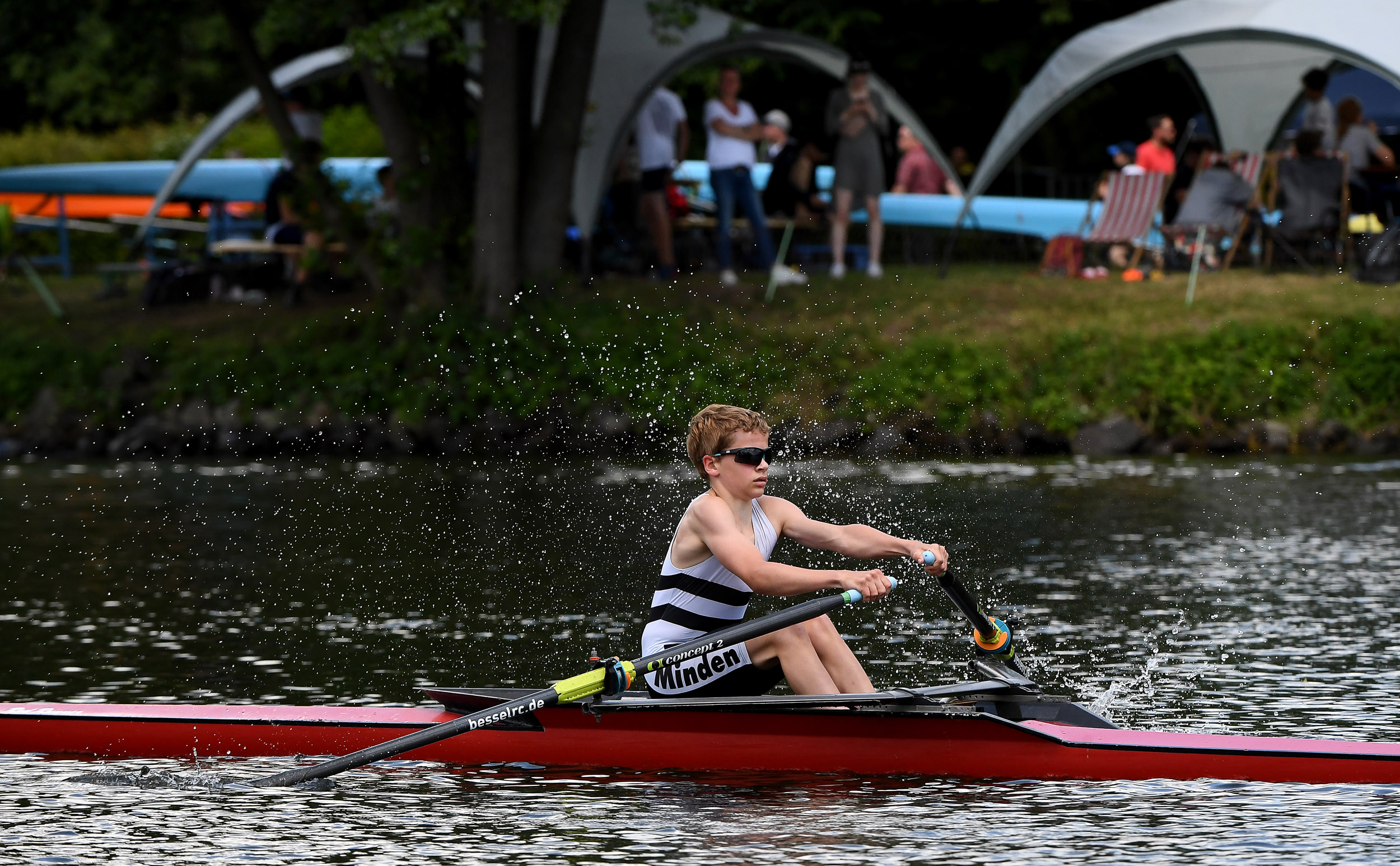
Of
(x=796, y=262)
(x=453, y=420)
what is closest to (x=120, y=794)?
(x=453, y=420)

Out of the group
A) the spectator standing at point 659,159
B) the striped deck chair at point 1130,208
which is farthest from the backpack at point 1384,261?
the spectator standing at point 659,159

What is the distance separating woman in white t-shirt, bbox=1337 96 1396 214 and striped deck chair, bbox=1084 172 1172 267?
6.27 feet

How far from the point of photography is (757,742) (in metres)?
7.44

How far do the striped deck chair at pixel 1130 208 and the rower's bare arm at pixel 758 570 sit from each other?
13741mm

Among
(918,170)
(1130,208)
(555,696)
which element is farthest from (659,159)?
(555,696)

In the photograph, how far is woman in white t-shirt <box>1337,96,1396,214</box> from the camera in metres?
20.0

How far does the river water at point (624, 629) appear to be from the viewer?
6.70m

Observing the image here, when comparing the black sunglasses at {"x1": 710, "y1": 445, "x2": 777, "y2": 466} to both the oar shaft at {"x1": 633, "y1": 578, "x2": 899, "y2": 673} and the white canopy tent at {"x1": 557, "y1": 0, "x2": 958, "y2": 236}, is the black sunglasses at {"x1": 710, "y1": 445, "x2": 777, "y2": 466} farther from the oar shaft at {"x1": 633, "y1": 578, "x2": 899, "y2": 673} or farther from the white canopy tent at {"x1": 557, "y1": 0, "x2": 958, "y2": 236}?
the white canopy tent at {"x1": 557, "y1": 0, "x2": 958, "y2": 236}

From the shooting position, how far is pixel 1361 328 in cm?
1831

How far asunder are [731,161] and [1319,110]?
618cm

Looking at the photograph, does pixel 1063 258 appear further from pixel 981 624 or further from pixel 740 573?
pixel 740 573

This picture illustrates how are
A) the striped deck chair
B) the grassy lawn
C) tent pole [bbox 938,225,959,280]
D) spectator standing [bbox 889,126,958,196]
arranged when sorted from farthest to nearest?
spectator standing [bbox 889,126,958,196]
tent pole [bbox 938,225,959,280]
the striped deck chair
the grassy lawn

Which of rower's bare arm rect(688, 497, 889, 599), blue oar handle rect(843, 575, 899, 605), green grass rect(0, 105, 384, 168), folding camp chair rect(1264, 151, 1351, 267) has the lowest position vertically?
blue oar handle rect(843, 575, 899, 605)

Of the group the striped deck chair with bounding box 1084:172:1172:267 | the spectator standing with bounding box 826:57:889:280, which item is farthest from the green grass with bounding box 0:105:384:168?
the striped deck chair with bounding box 1084:172:1172:267
